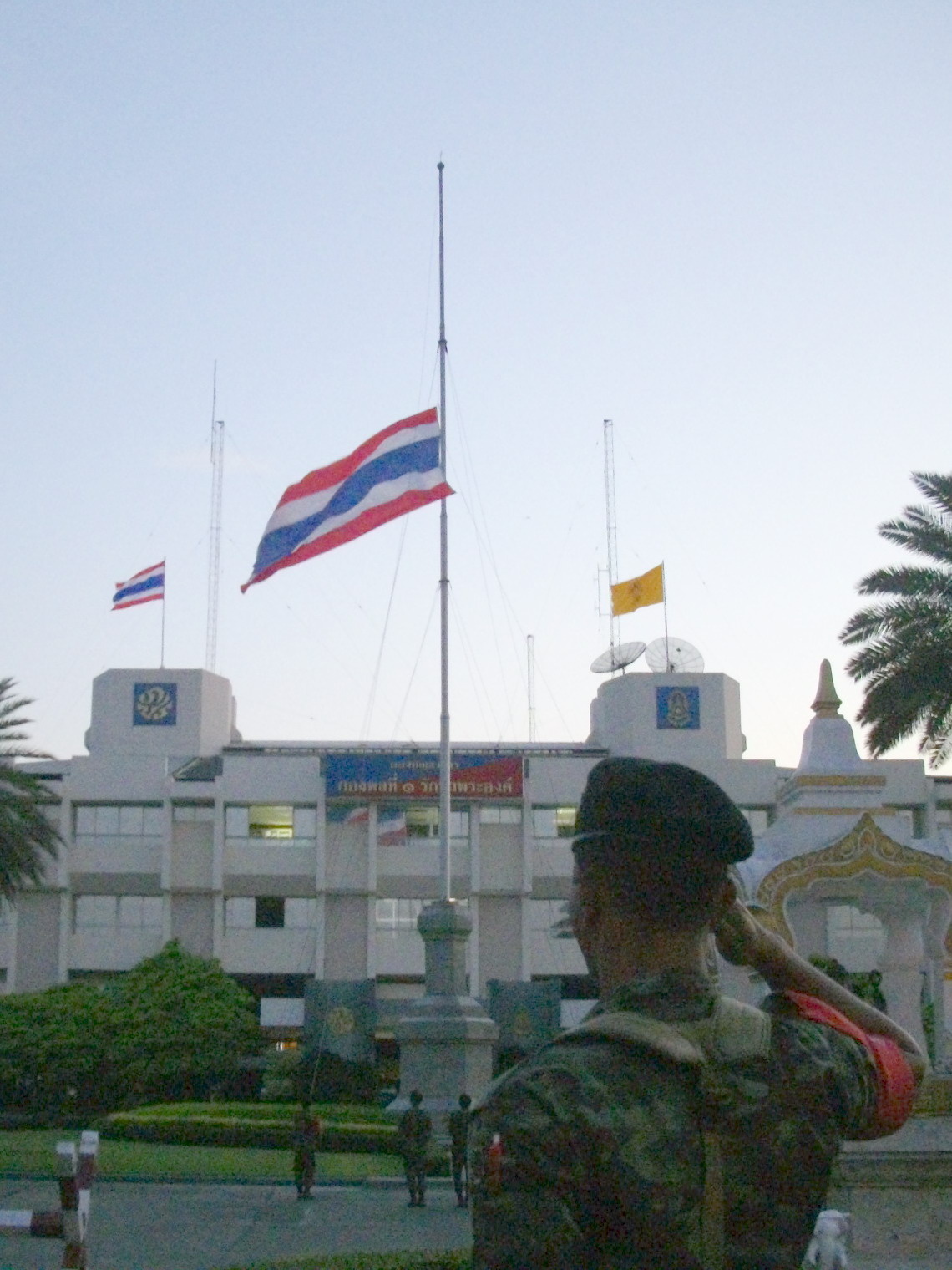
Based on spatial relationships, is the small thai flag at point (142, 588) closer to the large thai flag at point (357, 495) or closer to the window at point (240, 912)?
the window at point (240, 912)

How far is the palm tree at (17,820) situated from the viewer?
37.0 metres

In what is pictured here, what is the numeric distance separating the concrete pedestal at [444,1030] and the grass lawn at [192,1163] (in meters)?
1.63

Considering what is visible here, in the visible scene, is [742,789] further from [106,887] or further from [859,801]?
[859,801]

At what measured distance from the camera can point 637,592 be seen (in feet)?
199

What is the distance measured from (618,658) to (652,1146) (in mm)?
61001

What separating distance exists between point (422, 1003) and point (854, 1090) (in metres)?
26.2

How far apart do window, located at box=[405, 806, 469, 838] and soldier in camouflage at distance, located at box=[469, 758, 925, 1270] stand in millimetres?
52734

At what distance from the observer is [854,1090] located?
2.56 meters

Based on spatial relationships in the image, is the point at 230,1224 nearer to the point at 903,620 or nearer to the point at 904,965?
the point at 904,965

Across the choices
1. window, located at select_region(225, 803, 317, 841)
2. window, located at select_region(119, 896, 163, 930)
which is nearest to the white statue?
window, located at select_region(225, 803, 317, 841)

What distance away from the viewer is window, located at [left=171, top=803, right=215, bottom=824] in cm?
5597

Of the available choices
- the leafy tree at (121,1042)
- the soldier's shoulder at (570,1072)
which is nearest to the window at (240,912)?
the leafy tree at (121,1042)

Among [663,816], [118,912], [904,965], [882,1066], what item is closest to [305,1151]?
[904,965]

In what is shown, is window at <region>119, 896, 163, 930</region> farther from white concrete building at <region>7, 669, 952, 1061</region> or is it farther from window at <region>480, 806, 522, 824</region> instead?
window at <region>480, 806, 522, 824</region>
